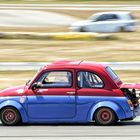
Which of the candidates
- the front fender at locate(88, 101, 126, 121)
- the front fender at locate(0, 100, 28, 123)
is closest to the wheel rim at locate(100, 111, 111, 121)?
the front fender at locate(88, 101, 126, 121)

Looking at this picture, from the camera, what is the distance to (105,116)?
12.0 meters

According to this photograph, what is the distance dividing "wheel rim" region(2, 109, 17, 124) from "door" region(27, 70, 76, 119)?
0.35 m

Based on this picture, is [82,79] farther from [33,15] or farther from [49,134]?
[33,15]

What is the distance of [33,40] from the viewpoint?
1329 inches

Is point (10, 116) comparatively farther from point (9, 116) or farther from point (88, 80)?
point (88, 80)

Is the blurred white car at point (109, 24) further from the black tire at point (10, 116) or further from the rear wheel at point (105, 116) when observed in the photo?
the rear wheel at point (105, 116)

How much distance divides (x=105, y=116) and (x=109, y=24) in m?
26.8

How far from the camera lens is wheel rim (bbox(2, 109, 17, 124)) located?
12.3 m

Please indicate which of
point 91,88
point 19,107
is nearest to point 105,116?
point 91,88

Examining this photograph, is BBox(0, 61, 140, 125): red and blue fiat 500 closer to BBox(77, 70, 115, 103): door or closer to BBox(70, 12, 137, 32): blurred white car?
BBox(77, 70, 115, 103): door

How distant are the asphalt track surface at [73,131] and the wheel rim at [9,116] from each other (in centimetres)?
16

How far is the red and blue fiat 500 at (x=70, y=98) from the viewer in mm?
11984

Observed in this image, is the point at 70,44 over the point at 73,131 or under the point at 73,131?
over

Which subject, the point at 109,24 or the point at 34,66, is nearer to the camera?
the point at 34,66
